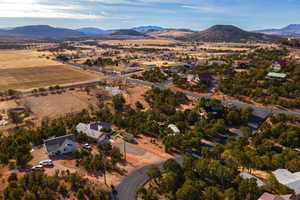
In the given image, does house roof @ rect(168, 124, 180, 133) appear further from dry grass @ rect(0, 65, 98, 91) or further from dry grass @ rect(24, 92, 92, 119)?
dry grass @ rect(0, 65, 98, 91)

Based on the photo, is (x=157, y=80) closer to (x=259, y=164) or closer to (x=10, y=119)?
(x=10, y=119)

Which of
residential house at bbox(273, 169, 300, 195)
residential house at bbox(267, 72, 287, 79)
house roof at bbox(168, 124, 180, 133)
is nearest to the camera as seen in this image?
residential house at bbox(273, 169, 300, 195)

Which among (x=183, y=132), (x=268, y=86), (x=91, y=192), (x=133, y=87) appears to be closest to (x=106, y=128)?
(x=183, y=132)

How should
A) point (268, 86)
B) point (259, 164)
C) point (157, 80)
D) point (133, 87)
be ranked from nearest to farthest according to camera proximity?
point (259, 164) < point (268, 86) < point (133, 87) < point (157, 80)

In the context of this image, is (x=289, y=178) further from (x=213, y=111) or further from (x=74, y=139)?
(x=74, y=139)

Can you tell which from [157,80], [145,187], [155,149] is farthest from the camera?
[157,80]

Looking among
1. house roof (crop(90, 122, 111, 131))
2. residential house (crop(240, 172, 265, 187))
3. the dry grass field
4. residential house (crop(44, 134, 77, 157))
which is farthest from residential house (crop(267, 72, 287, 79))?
the dry grass field

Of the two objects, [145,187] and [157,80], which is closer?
[145,187]

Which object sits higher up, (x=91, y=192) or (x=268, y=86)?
(x=268, y=86)
